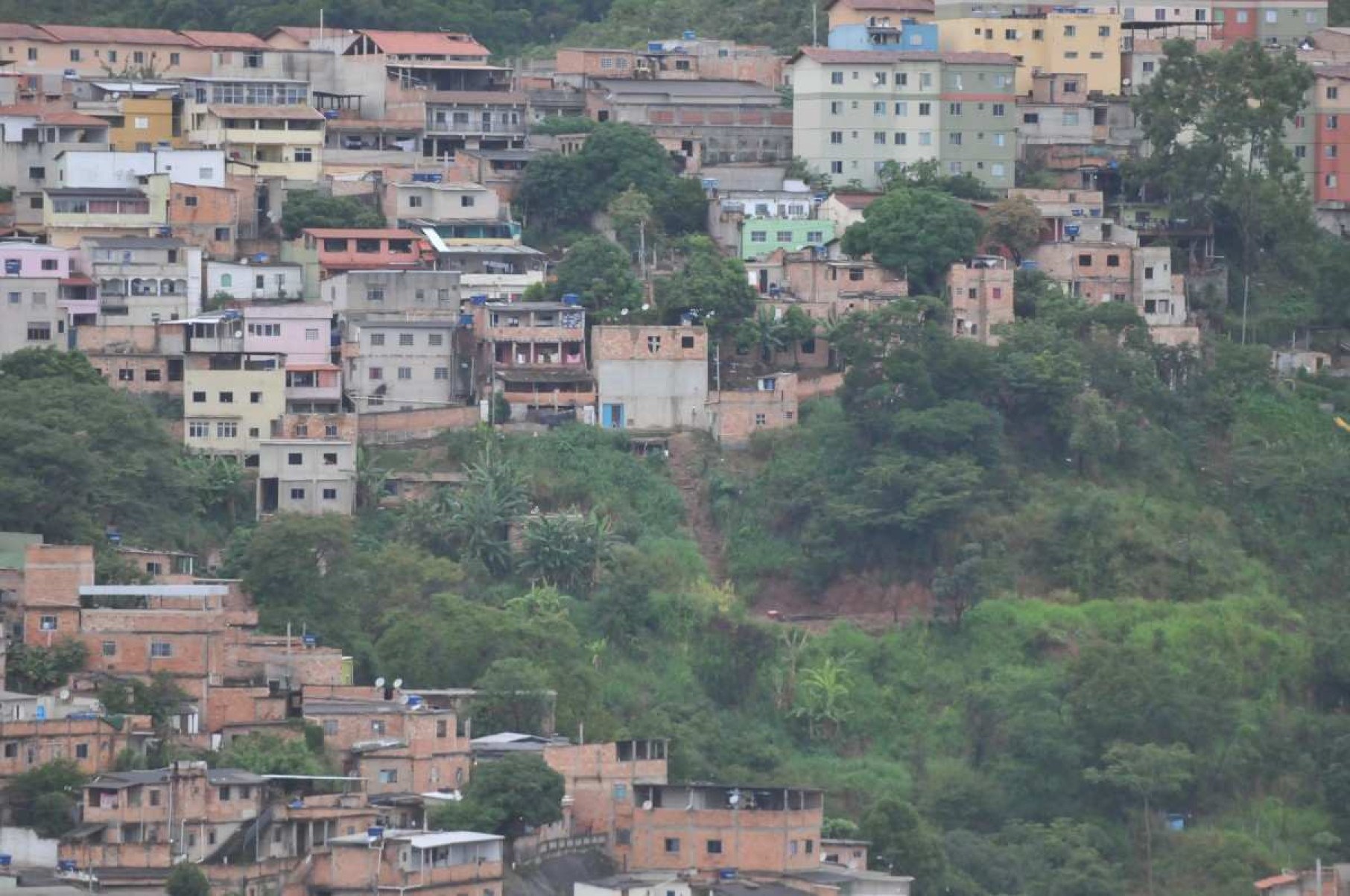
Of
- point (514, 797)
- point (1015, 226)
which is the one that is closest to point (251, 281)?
point (1015, 226)

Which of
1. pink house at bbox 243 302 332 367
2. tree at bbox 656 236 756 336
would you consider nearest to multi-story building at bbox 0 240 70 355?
pink house at bbox 243 302 332 367

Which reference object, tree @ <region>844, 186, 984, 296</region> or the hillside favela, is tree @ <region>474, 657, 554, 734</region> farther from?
tree @ <region>844, 186, 984, 296</region>

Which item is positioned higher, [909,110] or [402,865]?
[909,110]

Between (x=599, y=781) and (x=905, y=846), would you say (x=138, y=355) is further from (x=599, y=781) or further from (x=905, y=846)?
(x=905, y=846)

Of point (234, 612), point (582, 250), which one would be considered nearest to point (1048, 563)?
point (582, 250)

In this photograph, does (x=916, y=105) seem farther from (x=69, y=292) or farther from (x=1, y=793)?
(x=1, y=793)

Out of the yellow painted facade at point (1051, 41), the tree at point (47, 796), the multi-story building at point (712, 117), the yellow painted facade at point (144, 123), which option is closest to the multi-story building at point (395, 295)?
the yellow painted facade at point (144, 123)

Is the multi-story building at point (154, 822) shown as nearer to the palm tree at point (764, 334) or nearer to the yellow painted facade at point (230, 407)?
the yellow painted facade at point (230, 407)
